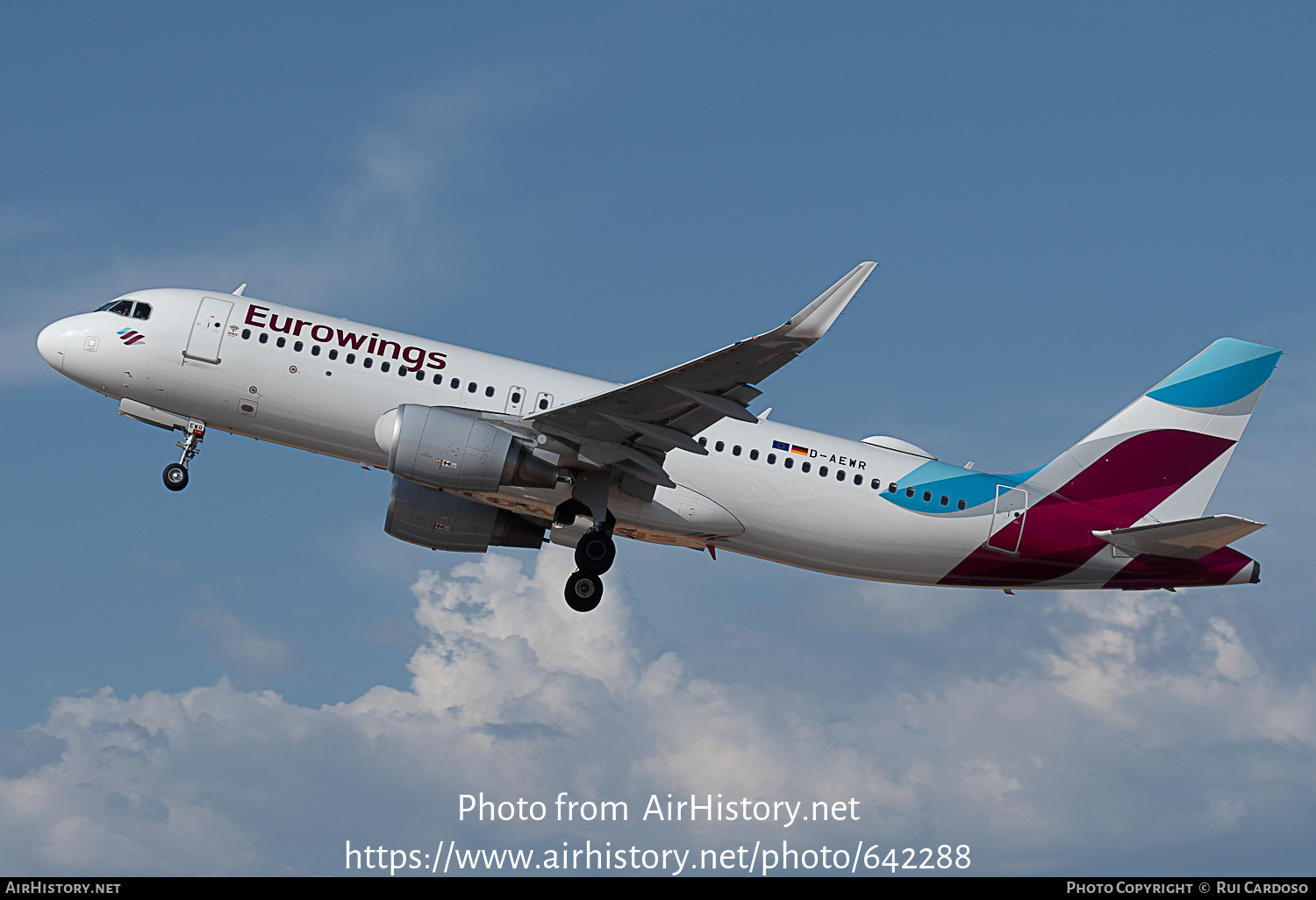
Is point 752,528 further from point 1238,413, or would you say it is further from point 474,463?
point 1238,413

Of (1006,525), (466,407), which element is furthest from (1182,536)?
(466,407)

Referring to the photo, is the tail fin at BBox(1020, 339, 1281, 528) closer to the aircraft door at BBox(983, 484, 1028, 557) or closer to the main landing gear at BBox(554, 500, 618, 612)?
the aircraft door at BBox(983, 484, 1028, 557)

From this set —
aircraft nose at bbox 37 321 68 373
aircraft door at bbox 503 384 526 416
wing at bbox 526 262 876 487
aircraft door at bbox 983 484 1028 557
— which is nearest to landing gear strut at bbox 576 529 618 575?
wing at bbox 526 262 876 487

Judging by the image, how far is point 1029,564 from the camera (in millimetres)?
31875

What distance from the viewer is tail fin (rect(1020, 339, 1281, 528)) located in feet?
107

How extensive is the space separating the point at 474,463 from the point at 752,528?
22.8 ft

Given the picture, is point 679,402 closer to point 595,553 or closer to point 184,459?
point 595,553

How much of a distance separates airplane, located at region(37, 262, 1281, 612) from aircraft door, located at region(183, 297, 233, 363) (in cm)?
4

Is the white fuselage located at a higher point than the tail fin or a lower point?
lower

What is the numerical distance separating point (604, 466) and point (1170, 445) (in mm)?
15078

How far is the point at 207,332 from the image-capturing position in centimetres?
3000

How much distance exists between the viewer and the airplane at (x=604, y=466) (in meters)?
28.5

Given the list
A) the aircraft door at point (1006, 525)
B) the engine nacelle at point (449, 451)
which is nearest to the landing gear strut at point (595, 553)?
the engine nacelle at point (449, 451)
